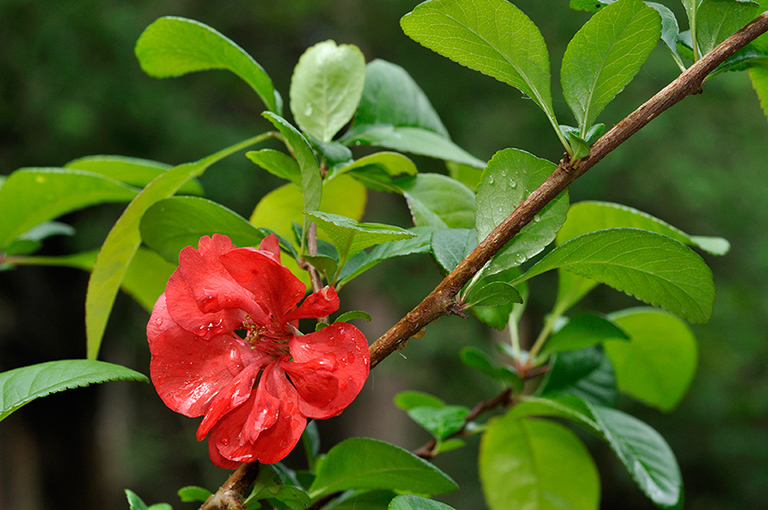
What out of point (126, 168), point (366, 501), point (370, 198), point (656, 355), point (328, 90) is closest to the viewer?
point (366, 501)

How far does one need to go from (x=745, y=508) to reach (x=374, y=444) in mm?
4964

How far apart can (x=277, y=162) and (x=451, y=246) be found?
15cm

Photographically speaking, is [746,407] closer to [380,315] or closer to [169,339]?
[380,315]

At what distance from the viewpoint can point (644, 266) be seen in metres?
0.39

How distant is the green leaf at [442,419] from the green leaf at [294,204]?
9.3 inches

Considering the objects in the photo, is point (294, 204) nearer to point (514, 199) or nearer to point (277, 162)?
point (277, 162)

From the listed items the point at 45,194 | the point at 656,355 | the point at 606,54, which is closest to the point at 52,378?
the point at 45,194

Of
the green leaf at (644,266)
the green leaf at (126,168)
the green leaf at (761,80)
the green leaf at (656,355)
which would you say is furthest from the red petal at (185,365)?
the green leaf at (656,355)

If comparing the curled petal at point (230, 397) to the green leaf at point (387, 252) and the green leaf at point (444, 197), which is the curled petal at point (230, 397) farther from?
the green leaf at point (444, 197)

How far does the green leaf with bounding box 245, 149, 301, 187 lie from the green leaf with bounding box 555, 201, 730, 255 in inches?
12.1

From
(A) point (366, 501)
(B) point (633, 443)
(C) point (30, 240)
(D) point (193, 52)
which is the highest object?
(D) point (193, 52)

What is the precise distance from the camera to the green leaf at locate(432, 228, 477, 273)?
1.28 feet

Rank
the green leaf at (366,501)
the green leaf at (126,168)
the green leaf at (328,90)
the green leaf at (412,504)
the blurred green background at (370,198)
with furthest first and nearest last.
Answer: the blurred green background at (370,198), the green leaf at (126,168), the green leaf at (328,90), the green leaf at (366,501), the green leaf at (412,504)

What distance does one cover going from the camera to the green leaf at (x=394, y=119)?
55 cm
